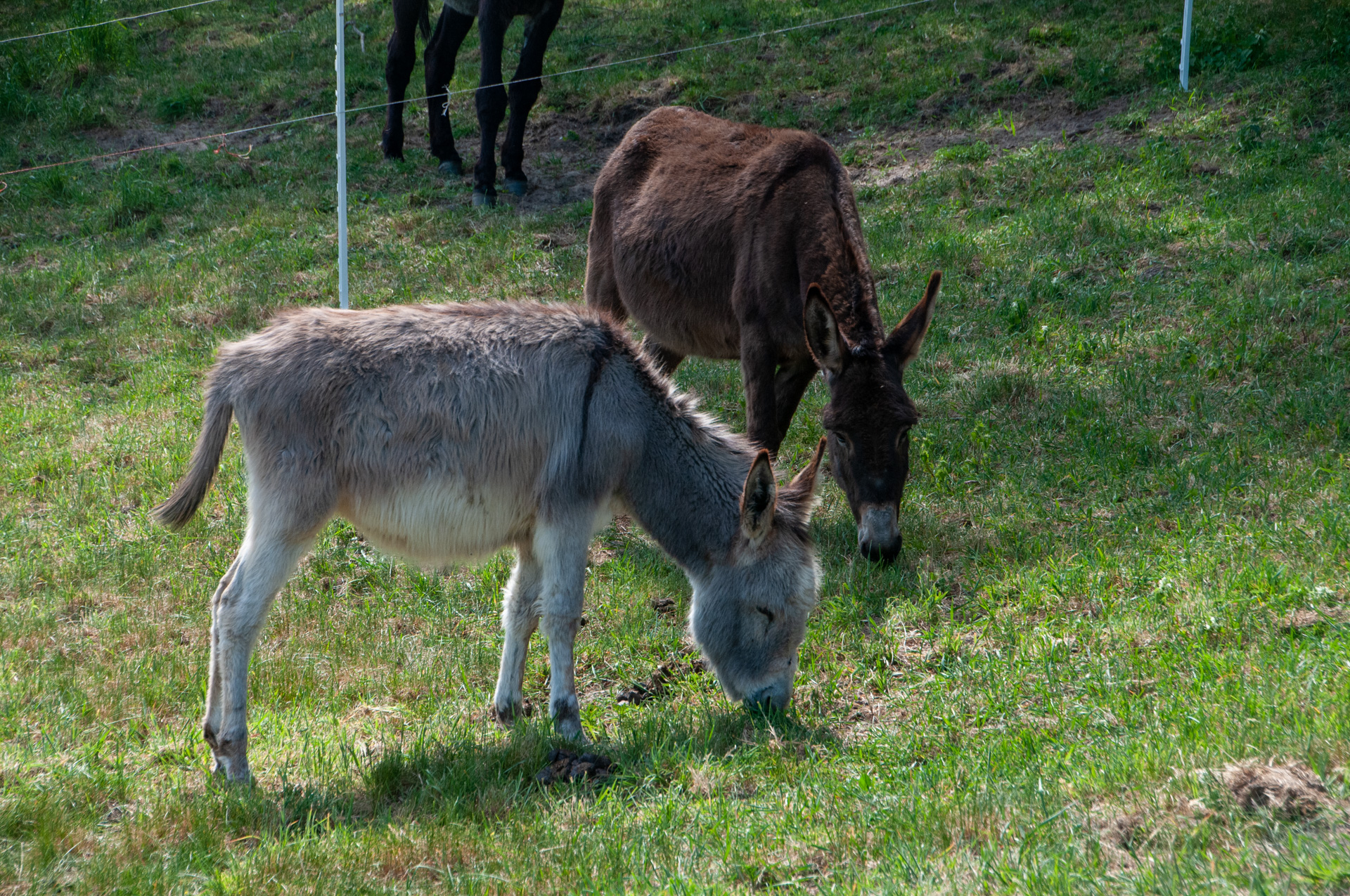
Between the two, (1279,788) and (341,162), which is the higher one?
(341,162)

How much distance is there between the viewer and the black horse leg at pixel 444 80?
39.5ft

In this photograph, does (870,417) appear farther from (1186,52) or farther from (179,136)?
(179,136)

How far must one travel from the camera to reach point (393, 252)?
1016 cm

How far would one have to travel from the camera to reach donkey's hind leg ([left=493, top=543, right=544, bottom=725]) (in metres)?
4.54

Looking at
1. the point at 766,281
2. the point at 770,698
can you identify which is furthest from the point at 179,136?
the point at 770,698

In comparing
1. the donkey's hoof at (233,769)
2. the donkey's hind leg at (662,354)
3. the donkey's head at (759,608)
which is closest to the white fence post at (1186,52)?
the donkey's hind leg at (662,354)

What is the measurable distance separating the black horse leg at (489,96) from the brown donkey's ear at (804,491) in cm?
740

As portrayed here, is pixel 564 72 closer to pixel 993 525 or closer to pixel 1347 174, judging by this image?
pixel 1347 174

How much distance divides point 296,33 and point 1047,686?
47.5 feet

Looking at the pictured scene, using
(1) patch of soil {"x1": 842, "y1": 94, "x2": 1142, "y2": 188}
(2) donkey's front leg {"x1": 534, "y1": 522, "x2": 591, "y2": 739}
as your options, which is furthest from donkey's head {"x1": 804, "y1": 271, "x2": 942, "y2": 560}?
(1) patch of soil {"x1": 842, "y1": 94, "x2": 1142, "y2": 188}

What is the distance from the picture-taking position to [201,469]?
4.12 m

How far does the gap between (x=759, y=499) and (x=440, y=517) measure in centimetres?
120

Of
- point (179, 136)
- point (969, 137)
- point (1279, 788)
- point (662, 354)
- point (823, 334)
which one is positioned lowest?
point (662, 354)

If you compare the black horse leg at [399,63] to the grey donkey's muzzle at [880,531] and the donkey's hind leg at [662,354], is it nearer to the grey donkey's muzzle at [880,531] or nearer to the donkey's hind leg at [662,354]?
the donkey's hind leg at [662,354]
